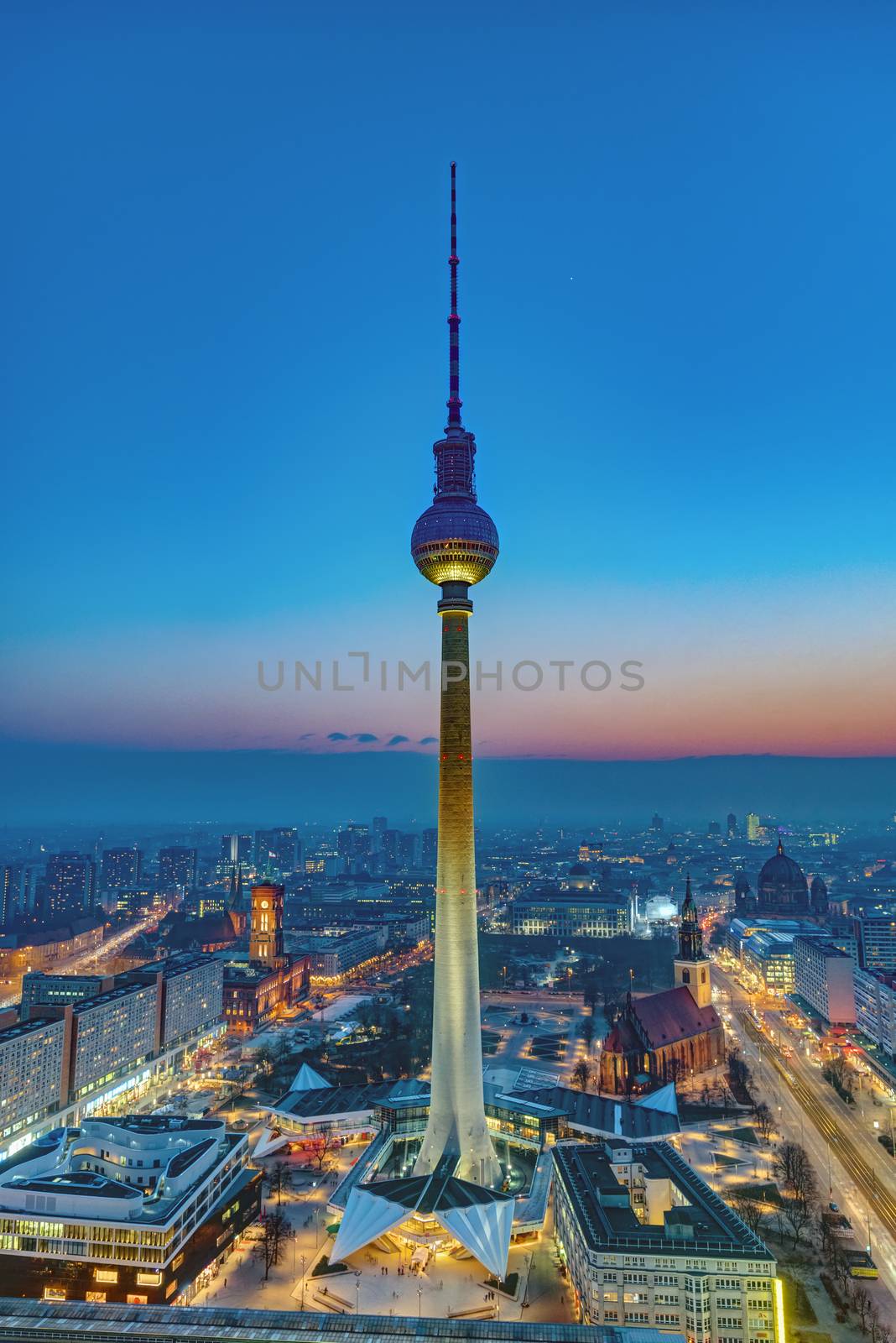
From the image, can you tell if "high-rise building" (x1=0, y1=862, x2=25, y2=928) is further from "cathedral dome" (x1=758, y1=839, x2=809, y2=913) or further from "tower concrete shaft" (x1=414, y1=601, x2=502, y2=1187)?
"cathedral dome" (x1=758, y1=839, x2=809, y2=913)

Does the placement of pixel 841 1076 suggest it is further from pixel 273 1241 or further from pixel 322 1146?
pixel 273 1241

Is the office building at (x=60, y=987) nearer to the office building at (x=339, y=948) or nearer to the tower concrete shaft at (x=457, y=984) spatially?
the office building at (x=339, y=948)

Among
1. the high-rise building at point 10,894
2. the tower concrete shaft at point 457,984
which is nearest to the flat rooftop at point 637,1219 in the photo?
the tower concrete shaft at point 457,984

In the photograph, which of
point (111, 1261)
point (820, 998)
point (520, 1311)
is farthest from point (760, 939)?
point (111, 1261)

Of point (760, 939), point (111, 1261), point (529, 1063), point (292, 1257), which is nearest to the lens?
point (111, 1261)

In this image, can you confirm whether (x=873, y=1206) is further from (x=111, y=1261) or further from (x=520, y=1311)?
(x=111, y=1261)

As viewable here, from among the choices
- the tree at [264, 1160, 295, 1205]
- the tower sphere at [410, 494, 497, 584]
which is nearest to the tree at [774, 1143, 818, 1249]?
the tree at [264, 1160, 295, 1205]

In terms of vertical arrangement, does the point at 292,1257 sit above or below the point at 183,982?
below
